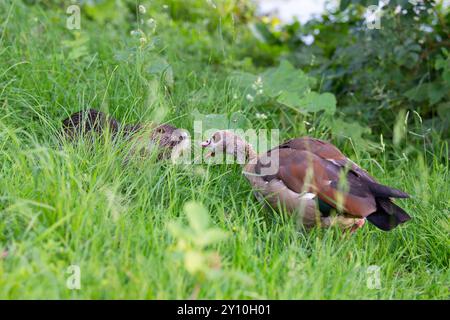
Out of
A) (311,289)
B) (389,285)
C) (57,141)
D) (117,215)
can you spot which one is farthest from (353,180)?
(57,141)

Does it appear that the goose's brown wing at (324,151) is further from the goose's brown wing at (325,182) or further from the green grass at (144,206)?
the green grass at (144,206)

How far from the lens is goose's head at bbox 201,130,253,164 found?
14.9ft

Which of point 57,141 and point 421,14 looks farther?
point 421,14

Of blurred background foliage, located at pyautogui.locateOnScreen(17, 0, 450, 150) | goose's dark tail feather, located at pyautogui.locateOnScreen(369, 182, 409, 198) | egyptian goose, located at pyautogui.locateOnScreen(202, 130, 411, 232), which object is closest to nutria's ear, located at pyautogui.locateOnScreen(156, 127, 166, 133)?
blurred background foliage, located at pyautogui.locateOnScreen(17, 0, 450, 150)

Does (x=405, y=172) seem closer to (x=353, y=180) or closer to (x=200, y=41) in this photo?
(x=353, y=180)

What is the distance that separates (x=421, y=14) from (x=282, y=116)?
1.51 metres

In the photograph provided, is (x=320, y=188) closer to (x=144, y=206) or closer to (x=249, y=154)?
(x=249, y=154)

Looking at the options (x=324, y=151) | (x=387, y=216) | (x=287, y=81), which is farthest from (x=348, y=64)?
(x=387, y=216)

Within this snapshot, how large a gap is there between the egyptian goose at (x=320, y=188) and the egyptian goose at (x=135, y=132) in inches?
21.2

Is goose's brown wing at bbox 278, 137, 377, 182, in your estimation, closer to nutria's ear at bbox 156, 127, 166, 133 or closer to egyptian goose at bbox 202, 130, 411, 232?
egyptian goose at bbox 202, 130, 411, 232

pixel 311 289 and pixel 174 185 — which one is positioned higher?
pixel 174 185

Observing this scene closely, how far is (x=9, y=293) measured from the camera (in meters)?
2.93

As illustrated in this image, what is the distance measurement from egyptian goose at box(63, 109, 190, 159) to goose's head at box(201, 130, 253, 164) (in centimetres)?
17

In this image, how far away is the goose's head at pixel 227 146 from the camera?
4.53 meters
